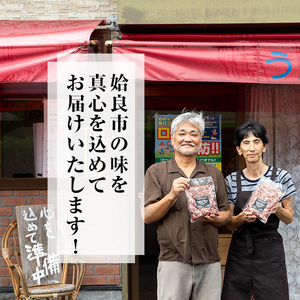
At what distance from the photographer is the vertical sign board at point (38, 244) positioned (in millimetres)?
4621

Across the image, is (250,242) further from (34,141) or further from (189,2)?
(34,141)

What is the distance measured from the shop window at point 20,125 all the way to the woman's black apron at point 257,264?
2.47m

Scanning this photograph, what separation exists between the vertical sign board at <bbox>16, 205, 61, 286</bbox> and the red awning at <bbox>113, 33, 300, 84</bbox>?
1.87m

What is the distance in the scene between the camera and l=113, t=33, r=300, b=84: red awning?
404cm

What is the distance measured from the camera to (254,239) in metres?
3.56

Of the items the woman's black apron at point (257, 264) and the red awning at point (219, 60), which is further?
the red awning at point (219, 60)

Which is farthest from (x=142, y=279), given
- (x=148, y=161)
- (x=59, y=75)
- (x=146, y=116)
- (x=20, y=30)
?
(x=20, y=30)

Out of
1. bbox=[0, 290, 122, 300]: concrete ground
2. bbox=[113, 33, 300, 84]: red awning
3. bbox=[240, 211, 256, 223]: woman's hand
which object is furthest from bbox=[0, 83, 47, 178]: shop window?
bbox=[240, 211, 256, 223]: woman's hand

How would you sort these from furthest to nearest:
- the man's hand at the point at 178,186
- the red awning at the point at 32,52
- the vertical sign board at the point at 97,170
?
the vertical sign board at the point at 97,170 < the red awning at the point at 32,52 < the man's hand at the point at 178,186

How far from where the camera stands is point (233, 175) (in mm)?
3768

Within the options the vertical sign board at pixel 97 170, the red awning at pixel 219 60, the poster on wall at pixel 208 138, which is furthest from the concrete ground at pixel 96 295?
the red awning at pixel 219 60

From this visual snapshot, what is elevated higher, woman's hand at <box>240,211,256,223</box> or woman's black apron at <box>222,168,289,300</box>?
woman's hand at <box>240,211,256,223</box>

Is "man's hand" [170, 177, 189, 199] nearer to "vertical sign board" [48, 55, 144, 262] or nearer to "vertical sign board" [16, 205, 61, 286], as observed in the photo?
"vertical sign board" [48, 55, 144, 262]

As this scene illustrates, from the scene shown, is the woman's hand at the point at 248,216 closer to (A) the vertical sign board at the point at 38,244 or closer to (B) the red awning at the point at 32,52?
(B) the red awning at the point at 32,52
